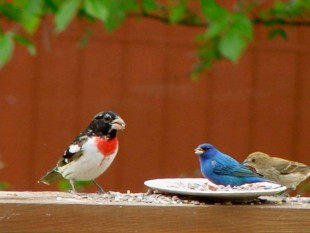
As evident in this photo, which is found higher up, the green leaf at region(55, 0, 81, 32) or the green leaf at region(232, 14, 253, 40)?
the green leaf at region(232, 14, 253, 40)

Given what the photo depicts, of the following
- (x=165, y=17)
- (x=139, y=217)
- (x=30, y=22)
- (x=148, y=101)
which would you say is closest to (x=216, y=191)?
(x=139, y=217)

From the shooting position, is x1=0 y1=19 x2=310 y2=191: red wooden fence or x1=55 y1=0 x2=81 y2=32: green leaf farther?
x1=0 y1=19 x2=310 y2=191: red wooden fence

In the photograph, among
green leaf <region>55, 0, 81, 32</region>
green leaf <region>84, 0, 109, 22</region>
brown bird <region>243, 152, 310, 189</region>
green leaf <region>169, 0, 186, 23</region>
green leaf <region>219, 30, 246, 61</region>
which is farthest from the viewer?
brown bird <region>243, 152, 310, 189</region>

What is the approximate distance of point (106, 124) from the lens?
4.57 metres

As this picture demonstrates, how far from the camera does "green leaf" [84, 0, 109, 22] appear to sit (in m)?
3.99

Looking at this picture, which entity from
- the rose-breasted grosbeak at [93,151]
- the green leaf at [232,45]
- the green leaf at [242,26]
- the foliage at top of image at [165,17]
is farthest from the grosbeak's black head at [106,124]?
the green leaf at [242,26]

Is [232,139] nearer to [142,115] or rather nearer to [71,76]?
[142,115]

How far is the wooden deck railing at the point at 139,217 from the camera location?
3232 mm

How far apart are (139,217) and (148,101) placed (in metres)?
3.83

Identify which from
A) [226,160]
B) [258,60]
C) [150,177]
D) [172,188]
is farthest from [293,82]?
[172,188]

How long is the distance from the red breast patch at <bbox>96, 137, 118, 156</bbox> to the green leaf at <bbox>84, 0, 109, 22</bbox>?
27.7 inches

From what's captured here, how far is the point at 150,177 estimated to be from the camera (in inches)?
274

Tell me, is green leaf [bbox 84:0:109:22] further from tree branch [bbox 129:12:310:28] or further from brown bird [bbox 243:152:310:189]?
brown bird [bbox 243:152:310:189]

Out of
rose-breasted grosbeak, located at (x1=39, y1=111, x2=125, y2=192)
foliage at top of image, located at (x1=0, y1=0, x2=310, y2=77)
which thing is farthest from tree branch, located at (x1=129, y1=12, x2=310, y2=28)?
rose-breasted grosbeak, located at (x1=39, y1=111, x2=125, y2=192)
